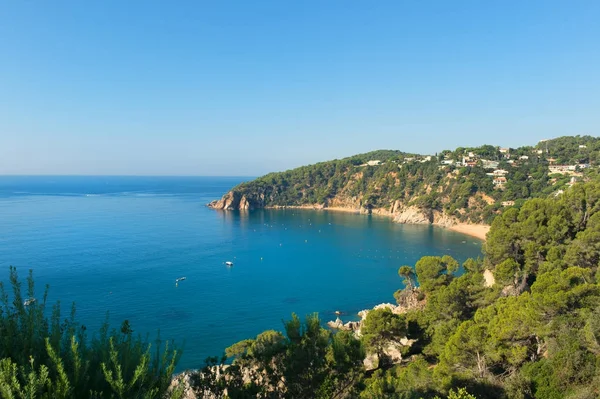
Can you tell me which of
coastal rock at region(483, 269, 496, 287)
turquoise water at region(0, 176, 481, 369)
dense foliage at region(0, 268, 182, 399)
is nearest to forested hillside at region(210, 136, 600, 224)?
turquoise water at region(0, 176, 481, 369)

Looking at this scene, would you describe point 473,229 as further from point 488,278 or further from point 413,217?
point 488,278

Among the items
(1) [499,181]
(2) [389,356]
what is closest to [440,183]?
(1) [499,181]

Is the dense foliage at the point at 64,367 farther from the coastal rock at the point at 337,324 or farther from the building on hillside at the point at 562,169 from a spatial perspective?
the building on hillside at the point at 562,169

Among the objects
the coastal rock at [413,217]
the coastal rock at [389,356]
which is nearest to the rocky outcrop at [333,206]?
the coastal rock at [413,217]

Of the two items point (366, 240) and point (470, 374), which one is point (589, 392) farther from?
point (366, 240)

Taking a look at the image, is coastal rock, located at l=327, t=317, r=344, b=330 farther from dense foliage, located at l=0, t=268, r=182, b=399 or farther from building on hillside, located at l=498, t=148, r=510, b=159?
building on hillside, located at l=498, t=148, r=510, b=159
